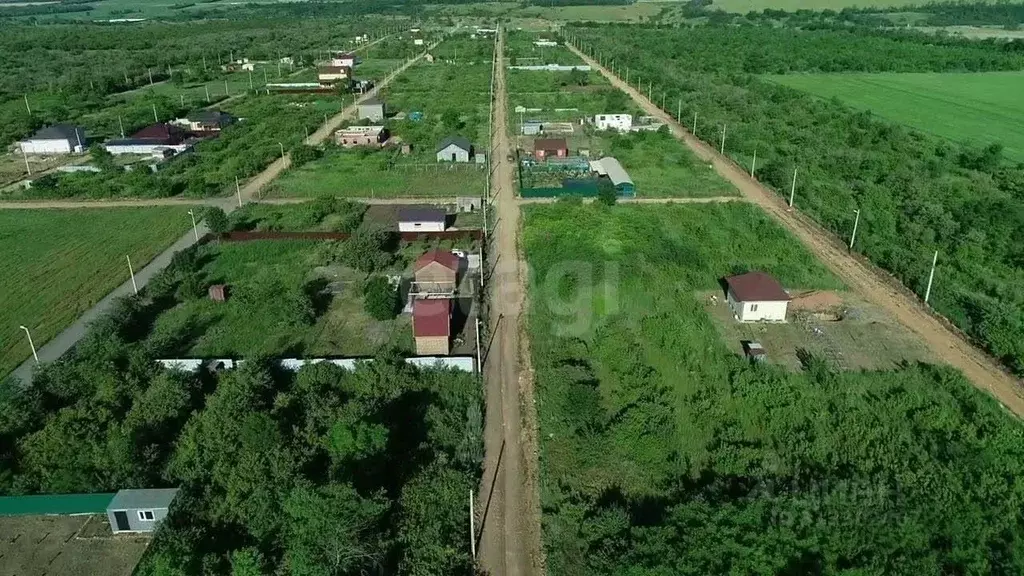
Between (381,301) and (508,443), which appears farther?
(381,301)

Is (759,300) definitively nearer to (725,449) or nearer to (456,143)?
(725,449)

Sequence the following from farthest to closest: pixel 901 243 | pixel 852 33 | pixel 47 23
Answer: pixel 47 23 → pixel 852 33 → pixel 901 243

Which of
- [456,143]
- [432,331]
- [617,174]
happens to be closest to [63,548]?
[432,331]

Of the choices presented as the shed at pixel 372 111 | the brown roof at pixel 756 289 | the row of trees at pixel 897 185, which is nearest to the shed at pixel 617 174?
the row of trees at pixel 897 185

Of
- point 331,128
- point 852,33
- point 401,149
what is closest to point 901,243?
point 401,149

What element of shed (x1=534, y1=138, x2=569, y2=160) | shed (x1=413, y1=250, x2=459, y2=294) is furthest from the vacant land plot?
shed (x1=534, y1=138, x2=569, y2=160)

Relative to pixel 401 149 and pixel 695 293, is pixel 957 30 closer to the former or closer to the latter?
pixel 401 149
